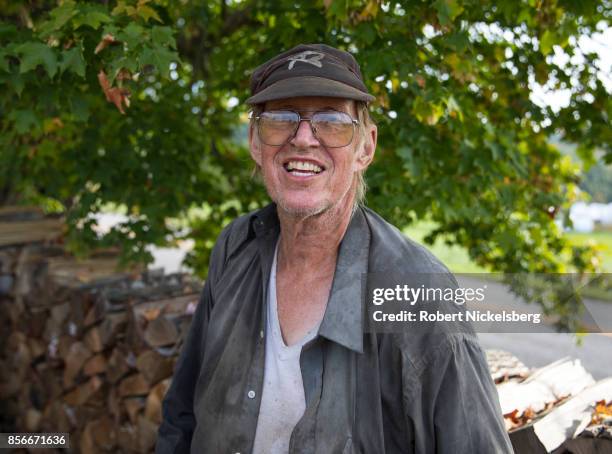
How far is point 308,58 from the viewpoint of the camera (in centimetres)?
171

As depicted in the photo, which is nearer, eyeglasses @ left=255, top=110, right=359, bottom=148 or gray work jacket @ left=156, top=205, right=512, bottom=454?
gray work jacket @ left=156, top=205, right=512, bottom=454

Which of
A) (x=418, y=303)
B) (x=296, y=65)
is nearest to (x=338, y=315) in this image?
(x=418, y=303)

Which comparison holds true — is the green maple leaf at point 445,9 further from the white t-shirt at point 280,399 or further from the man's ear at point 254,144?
the white t-shirt at point 280,399

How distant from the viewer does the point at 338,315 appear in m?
1.57

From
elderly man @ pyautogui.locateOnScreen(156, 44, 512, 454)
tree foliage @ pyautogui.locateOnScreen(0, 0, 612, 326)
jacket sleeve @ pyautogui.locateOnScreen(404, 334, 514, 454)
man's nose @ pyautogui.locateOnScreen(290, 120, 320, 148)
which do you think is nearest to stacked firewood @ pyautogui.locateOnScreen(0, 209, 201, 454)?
tree foliage @ pyautogui.locateOnScreen(0, 0, 612, 326)

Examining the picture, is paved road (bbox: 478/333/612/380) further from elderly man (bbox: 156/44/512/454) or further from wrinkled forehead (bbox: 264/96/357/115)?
wrinkled forehead (bbox: 264/96/357/115)

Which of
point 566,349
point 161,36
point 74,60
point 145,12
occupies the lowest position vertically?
point 566,349

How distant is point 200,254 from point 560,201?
2717 mm

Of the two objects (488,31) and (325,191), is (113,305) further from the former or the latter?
(488,31)

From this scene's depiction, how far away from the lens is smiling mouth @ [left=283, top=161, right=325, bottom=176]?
169 cm

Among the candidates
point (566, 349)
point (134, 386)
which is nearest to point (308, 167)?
point (566, 349)

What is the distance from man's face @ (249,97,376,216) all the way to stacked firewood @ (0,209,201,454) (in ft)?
5.34

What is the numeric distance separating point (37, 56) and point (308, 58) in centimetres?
116

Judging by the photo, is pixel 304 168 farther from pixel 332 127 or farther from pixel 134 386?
pixel 134 386
